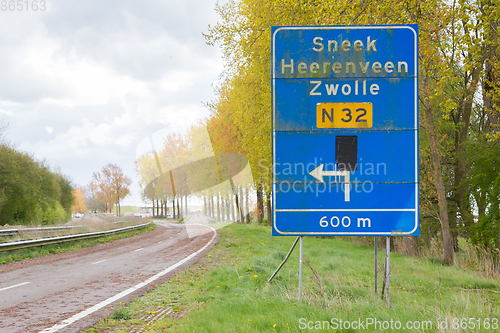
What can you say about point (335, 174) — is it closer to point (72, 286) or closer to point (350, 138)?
point (350, 138)

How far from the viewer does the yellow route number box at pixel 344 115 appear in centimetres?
575

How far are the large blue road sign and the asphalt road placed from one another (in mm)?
3678

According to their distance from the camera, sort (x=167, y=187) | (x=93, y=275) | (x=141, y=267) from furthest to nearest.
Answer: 1. (x=167, y=187)
2. (x=141, y=267)
3. (x=93, y=275)

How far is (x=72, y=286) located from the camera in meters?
8.72

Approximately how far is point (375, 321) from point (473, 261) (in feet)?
36.7

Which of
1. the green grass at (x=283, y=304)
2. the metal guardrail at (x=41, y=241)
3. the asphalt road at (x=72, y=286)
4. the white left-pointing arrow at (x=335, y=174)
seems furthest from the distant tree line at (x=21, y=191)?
the white left-pointing arrow at (x=335, y=174)

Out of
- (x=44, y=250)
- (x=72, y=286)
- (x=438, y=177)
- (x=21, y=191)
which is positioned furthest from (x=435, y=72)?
(x=21, y=191)

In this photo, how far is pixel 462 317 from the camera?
464cm

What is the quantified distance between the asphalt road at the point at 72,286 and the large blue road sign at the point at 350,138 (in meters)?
3.68

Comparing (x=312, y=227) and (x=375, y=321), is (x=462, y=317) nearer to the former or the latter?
(x=375, y=321)

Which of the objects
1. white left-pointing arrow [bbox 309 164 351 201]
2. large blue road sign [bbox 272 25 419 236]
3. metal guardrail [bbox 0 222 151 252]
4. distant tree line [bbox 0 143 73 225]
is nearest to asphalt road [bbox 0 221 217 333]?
metal guardrail [bbox 0 222 151 252]

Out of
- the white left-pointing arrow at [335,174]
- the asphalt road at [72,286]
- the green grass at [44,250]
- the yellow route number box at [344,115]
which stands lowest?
the green grass at [44,250]

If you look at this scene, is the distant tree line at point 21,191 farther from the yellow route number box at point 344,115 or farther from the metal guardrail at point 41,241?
the yellow route number box at point 344,115

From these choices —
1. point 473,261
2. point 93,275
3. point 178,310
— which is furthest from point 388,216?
point 473,261
